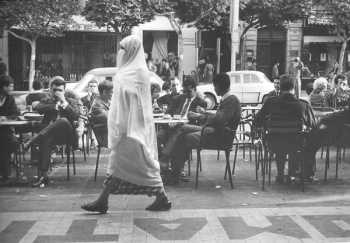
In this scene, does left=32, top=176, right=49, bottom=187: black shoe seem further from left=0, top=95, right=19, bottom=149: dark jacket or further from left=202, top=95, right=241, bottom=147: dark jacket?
left=202, top=95, right=241, bottom=147: dark jacket

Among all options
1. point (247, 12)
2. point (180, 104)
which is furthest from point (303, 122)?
point (247, 12)

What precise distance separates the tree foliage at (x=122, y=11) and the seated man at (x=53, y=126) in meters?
18.4

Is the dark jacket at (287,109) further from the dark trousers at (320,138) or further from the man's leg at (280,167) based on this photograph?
the man's leg at (280,167)

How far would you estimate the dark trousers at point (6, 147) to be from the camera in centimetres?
844

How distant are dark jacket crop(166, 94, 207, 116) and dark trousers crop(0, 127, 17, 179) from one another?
2472mm

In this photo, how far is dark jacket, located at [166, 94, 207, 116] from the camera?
936 centimetres

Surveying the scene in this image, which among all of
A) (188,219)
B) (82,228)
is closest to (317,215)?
(188,219)

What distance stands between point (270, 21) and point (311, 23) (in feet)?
15.6

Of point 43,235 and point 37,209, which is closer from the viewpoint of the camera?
Result: point 43,235

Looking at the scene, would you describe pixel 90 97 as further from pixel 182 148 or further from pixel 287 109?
pixel 287 109

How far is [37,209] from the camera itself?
7.04 m

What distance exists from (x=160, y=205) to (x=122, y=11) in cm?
2069

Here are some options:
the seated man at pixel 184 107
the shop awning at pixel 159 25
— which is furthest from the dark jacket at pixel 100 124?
the shop awning at pixel 159 25

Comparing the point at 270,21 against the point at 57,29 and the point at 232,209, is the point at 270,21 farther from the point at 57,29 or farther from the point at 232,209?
the point at 232,209
